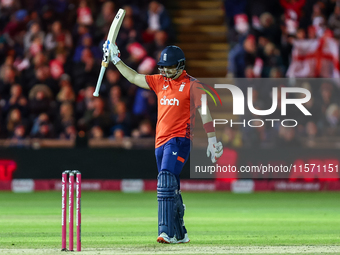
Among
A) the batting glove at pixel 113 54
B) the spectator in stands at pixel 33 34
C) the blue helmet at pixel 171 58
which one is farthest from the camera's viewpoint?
the spectator in stands at pixel 33 34

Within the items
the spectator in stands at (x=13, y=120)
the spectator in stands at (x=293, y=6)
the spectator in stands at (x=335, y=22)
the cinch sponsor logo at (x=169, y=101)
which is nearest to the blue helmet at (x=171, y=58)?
the cinch sponsor logo at (x=169, y=101)

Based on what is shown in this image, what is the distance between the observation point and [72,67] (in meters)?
17.3

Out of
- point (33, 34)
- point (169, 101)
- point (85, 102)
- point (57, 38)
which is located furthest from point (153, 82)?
point (33, 34)

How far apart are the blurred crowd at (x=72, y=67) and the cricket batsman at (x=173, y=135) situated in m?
7.44

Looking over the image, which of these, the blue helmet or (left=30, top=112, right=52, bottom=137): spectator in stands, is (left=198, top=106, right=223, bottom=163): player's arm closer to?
the blue helmet

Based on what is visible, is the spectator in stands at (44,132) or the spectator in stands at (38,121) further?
the spectator in stands at (38,121)

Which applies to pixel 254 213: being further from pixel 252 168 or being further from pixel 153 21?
pixel 153 21

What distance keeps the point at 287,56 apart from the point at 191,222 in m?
7.44

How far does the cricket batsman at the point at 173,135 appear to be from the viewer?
26.7ft

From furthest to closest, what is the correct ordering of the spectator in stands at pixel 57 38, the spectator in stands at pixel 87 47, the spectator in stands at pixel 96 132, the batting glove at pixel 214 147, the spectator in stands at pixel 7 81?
1. the spectator in stands at pixel 57 38
2. the spectator in stands at pixel 87 47
3. the spectator in stands at pixel 7 81
4. the spectator in stands at pixel 96 132
5. the batting glove at pixel 214 147

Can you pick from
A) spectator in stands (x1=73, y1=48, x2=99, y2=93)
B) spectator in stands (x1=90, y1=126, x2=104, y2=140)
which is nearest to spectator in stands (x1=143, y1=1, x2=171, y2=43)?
spectator in stands (x1=73, y1=48, x2=99, y2=93)

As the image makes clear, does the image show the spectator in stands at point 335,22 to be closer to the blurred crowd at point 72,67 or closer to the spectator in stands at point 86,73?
the blurred crowd at point 72,67

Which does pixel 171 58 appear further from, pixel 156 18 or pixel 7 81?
pixel 156 18

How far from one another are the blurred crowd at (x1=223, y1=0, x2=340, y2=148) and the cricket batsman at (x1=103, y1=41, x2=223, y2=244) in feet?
22.8
